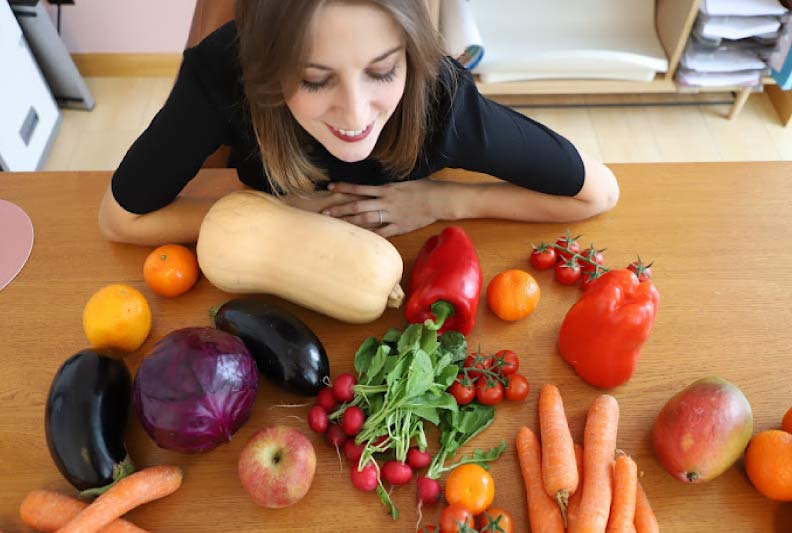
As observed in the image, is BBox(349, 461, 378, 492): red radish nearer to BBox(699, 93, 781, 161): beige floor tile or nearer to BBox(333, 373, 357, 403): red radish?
BBox(333, 373, 357, 403): red radish

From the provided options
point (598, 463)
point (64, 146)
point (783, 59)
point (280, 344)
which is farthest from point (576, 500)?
point (64, 146)

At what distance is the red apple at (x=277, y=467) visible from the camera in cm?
70

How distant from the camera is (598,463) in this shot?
74cm

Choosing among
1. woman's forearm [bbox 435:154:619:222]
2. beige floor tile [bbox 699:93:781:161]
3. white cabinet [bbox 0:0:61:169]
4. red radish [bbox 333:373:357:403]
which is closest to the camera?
red radish [bbox 333:373:357:403]

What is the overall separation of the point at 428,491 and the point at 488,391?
0.15 metres

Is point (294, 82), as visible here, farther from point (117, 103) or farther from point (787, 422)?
point (117, 103)

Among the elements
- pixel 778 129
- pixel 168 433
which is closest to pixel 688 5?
pixel 778 129

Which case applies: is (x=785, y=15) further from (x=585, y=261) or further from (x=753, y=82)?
(x=585, y=261)

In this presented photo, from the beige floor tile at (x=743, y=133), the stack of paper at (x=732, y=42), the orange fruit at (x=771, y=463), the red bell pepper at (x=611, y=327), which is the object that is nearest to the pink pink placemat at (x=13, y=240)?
the red bell pepper at (x=611, y=327)

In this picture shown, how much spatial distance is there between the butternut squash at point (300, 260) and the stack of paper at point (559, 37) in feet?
4.06

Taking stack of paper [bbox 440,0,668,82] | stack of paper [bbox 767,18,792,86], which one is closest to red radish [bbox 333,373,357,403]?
stack of paper [bbox 440,0,668,82]

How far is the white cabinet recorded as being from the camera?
1.84 metres

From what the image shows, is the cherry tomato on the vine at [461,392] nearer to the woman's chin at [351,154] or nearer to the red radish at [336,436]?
the red radish at [336,436]

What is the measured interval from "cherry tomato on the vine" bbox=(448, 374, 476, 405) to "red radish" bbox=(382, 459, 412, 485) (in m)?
0.11
